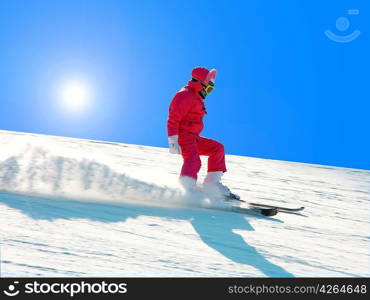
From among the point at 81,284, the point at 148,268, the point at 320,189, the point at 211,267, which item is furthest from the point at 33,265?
the point at 320,189

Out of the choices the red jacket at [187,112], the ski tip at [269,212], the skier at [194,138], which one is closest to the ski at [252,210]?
the ski tip at [269,212]

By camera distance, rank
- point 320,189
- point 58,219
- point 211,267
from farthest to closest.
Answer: point 320,189, point 58,219, point 211,267

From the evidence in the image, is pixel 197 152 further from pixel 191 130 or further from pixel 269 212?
pixel 269 212

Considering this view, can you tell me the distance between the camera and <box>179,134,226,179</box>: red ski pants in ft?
19.3

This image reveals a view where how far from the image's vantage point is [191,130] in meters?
6.15

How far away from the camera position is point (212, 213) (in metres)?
5.21

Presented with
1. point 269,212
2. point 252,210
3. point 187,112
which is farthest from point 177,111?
point 269,212

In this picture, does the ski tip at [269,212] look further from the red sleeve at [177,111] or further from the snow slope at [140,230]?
the red sleeve at [177,111]

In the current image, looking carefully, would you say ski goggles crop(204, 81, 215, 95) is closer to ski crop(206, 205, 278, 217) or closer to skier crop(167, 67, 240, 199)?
skier crop(167, 67, 240, 199)

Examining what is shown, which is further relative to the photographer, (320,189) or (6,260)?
(320,189)

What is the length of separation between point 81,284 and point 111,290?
0.16 metres

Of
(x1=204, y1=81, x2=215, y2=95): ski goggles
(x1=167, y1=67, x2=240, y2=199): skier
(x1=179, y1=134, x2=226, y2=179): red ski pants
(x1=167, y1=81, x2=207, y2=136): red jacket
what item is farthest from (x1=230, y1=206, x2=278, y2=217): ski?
(x1=204, y1=81, x2=215, y2=95): ski goggles

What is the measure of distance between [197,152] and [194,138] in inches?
8.7

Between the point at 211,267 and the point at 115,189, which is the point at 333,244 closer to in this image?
the point at 211,267
